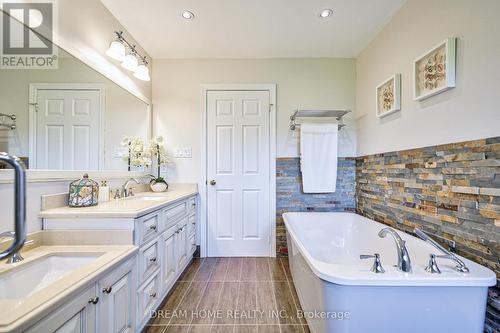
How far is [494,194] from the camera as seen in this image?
1.16 meters

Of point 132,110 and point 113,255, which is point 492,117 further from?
point 132,110

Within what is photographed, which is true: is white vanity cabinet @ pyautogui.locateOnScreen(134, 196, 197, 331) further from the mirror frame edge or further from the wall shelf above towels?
the wall shelf above towels

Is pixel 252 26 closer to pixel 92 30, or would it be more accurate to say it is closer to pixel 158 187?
pixel 92 30

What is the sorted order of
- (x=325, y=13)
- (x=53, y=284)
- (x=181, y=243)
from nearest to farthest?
(x=53, y=284)
(x=325, y=13)
(x=181, y=243)

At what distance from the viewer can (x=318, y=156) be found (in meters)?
2.72

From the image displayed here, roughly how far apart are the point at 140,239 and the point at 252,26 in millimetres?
2013

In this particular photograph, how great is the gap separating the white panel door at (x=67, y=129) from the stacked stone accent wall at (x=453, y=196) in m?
2.40

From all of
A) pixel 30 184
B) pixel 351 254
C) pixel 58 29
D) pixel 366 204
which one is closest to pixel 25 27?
pixel 58 29

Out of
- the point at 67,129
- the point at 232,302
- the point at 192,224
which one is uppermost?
the point at 67,129

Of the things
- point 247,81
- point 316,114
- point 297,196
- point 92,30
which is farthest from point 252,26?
point 297,196

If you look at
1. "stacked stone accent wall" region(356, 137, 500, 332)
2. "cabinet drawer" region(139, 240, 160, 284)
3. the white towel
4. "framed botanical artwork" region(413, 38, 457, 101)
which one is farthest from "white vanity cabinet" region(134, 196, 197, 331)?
"framed botanical artwork" region(413, 38, 457, 101)

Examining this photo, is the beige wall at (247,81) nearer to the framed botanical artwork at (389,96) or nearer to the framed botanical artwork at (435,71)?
the framed botanical artwork at (389,96)

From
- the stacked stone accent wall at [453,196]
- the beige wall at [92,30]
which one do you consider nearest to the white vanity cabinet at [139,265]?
the beige wall at [92,30]

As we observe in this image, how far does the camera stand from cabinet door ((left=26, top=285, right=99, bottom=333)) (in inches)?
29.0
